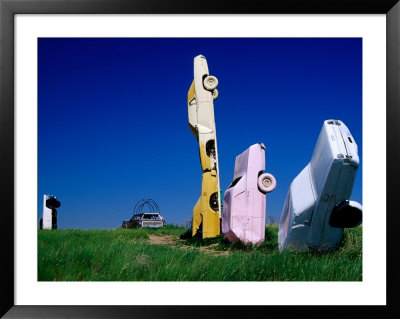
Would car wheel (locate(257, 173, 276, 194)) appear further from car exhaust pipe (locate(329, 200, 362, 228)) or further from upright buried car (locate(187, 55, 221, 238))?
car exhaust pipe (locate(329, 200, 362, 228))

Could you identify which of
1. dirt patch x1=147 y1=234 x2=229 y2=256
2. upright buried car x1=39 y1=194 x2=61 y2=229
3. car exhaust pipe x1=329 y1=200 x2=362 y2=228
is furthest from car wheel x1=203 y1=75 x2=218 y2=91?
upright buried car x1=39 y1=194 x2=61 y2=229

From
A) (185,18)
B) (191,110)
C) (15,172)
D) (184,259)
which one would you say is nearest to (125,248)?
(184,259)

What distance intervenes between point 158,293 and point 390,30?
350 cm

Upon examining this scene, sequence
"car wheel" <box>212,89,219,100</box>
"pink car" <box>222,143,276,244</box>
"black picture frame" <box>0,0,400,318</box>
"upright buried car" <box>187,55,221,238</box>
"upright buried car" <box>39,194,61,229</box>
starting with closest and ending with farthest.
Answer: "black picture frame" <box>0,0,400,318</box> → "pink car" <box>222,143,276,244</box> → "upright buried car" <box>187,55,221,238</box> → "car wheel" <box>212,89,219,100</box> → "upright buried car" <box>39,194,61,229</box>

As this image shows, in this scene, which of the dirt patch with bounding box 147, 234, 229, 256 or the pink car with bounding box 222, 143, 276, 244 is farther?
the dirt patch with bounding box 147, 234, 229, 256

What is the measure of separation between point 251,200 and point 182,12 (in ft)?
12.6

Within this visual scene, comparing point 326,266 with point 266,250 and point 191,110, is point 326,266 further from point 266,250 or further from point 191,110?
point 191,110

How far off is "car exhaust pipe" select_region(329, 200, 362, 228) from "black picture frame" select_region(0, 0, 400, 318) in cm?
56

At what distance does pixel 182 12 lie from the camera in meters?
5.64

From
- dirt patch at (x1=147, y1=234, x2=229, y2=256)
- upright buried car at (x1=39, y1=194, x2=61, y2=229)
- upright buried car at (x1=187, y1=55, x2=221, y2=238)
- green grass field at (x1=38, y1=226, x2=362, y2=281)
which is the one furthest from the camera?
upright buried car at (x1=39, y1=194, x2=61, y2=229)

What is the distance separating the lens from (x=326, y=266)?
20.1 ft

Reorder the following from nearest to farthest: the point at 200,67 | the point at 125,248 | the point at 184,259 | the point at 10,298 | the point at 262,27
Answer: the point at 10,298, the point at 262,27, the point at 184,259, the point at 125,248, the point at 200,67

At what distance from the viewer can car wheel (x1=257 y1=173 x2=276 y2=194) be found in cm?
870

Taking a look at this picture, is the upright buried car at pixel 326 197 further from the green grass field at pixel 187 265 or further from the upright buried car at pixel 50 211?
the upright buried car at pixel 50 211
